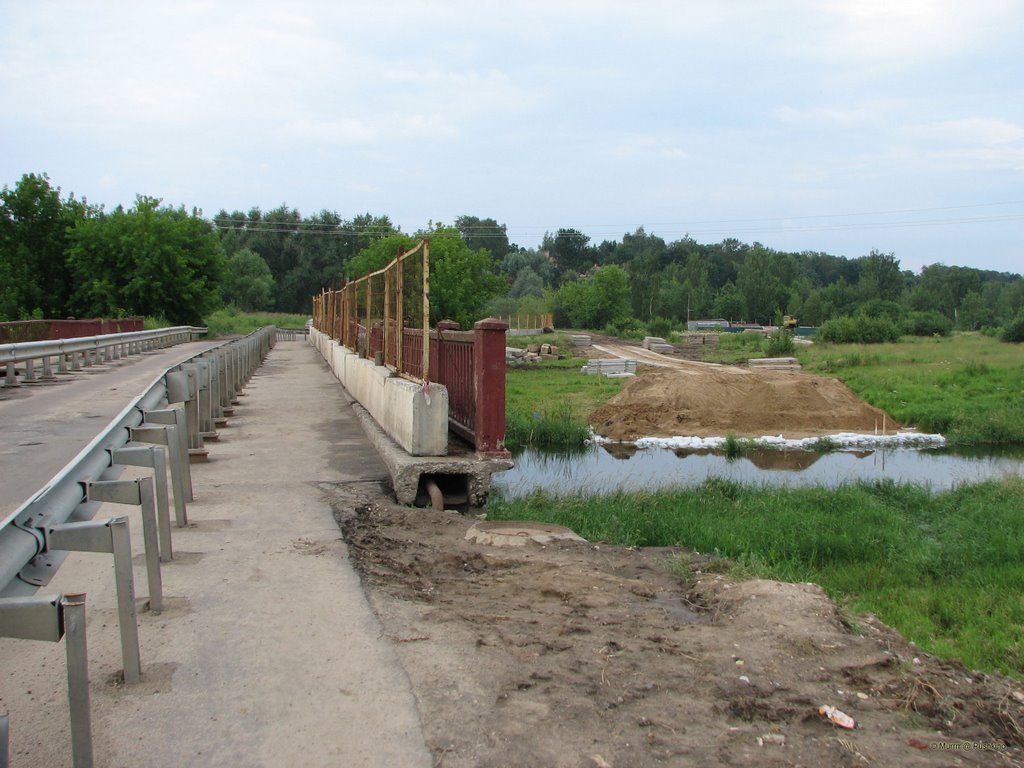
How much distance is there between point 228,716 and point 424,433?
5.14 m

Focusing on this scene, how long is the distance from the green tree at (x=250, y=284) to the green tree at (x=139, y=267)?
3489 centimetres

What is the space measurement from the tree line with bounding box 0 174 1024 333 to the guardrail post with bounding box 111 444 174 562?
39.0 metres

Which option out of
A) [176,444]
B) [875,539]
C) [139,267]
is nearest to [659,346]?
[139,267]

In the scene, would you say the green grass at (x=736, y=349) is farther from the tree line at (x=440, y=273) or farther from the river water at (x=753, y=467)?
the river water at (x=753, y=467)

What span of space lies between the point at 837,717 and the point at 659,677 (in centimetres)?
79

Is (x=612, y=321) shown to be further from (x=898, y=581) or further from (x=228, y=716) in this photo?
(x=228, y=716)

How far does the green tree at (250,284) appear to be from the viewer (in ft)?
274

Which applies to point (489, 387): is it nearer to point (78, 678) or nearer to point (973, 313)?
point (78, 678)

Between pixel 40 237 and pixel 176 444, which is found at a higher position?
pixel 40 237

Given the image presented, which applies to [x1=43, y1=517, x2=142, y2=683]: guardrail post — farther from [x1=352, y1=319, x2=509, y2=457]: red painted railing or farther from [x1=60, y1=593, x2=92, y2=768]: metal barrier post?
[x1=352, y1=319, x2=509, y2=457]: red painted railing

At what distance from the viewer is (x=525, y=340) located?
55.6 metres

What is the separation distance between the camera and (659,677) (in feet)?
13.4

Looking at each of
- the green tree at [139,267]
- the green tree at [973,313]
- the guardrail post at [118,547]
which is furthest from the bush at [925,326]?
the guardrail post at [118,547]

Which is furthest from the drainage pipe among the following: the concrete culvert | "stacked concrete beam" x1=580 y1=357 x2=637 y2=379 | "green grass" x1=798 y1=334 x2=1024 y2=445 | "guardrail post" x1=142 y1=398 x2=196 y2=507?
"stacked concrete beam" x1=580 y1=357 x2=637 y2=379
